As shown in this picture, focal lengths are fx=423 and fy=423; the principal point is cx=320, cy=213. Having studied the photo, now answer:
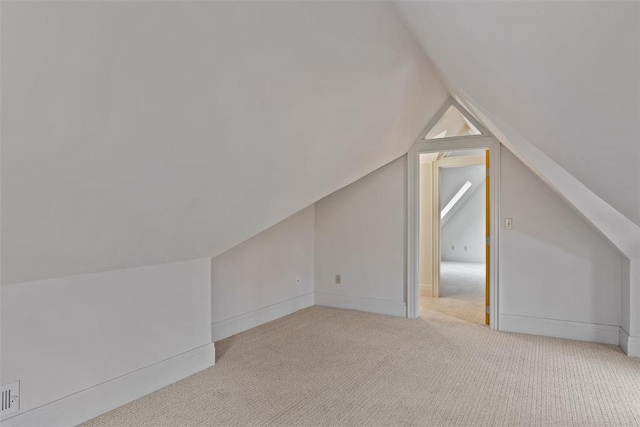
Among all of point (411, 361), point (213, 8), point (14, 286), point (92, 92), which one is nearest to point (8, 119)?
point (92, 92)

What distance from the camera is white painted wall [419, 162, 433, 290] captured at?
5855 mm

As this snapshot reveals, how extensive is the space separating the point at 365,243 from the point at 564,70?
3.64 metres

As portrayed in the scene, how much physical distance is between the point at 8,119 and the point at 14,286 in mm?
1108

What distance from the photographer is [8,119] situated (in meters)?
1.35

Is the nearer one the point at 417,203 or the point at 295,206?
the point at 295,206

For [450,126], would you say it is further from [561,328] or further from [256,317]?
[256,317]

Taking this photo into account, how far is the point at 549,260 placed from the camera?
13.3 ft

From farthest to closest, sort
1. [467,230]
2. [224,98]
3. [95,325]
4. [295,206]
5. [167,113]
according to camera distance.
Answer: [467,230], [295,206], [95,325], [224,98], [167,113]

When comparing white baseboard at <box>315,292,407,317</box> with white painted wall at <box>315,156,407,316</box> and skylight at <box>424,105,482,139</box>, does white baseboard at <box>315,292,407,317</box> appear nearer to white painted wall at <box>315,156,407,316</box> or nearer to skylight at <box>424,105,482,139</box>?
white painted wall at <box>315,156,407,316</box>

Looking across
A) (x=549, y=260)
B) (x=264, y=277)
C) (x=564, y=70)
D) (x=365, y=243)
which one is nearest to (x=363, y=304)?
(x=365, y=243)

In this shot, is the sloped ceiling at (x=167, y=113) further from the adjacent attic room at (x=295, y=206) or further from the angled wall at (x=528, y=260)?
the angled wall at (x=528, y=260)

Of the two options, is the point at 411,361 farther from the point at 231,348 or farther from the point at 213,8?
the point at 213,8

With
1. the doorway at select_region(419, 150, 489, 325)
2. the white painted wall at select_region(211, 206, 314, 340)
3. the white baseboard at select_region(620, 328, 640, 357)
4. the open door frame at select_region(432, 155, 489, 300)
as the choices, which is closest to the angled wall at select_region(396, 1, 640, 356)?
the white baseboard at select_region(620, 328, 640, 357)

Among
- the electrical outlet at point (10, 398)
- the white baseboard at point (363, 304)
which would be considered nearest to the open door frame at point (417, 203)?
the white baseboard at point (363, 304)
